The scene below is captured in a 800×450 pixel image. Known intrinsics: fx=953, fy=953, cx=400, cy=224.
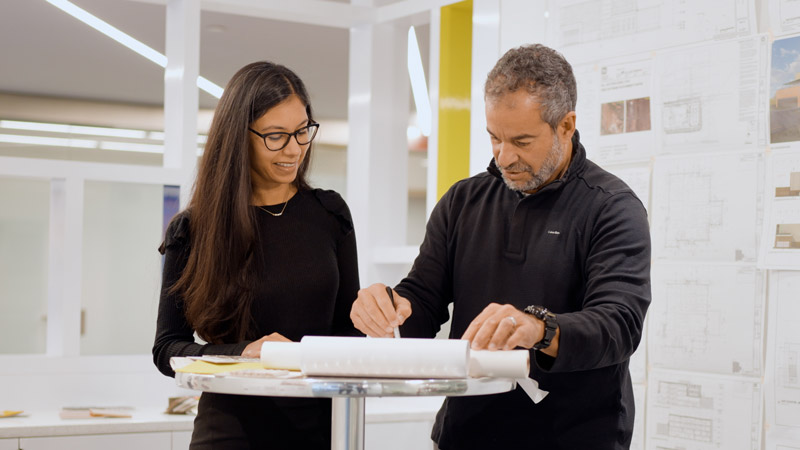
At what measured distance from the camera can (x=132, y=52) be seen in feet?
21.5

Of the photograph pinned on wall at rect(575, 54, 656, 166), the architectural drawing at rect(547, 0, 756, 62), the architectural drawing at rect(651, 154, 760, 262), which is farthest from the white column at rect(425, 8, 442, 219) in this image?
the architectural drawing at rect(651, 154, 760, 262)

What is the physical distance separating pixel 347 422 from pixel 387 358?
0.70 feet

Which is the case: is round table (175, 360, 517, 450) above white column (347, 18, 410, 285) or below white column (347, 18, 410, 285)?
below

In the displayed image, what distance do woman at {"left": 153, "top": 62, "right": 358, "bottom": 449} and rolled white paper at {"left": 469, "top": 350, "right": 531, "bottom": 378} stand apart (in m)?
0.62

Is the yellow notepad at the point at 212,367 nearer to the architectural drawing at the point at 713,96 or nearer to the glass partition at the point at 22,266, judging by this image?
the architectural drawing at the point at 713,96

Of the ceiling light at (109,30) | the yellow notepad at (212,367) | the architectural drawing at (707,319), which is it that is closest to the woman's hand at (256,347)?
A: the yellow notepad at (212,367)

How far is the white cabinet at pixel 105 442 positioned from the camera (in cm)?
309

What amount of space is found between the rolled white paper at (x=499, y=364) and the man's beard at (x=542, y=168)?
0.52m

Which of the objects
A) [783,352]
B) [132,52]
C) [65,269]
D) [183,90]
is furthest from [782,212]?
[132,52]

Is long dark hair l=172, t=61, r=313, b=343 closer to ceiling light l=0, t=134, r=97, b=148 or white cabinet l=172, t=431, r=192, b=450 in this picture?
white cabinet l=172, t=431, r=192, b=450

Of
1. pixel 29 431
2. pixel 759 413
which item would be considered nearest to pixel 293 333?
pixel 759 413

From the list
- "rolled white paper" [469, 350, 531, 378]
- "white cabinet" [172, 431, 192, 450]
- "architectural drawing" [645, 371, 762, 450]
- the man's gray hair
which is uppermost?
the man's gray hair

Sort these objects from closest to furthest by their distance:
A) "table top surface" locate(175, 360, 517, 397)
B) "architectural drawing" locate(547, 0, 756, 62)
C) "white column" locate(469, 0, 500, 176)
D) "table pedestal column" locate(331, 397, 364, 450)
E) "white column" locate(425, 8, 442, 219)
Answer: "table top surface" locate(175, 360, 517, 397)
"table pedestal column" locate(331, 397, 364, 450)
"architectural drawing" locate(547, 0, 756, 62)
"white column" locate(469, 0, 500, 176)
"white column" locate(425, 8, 442, 219)

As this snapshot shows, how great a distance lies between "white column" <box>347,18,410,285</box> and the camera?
4.12 meters
